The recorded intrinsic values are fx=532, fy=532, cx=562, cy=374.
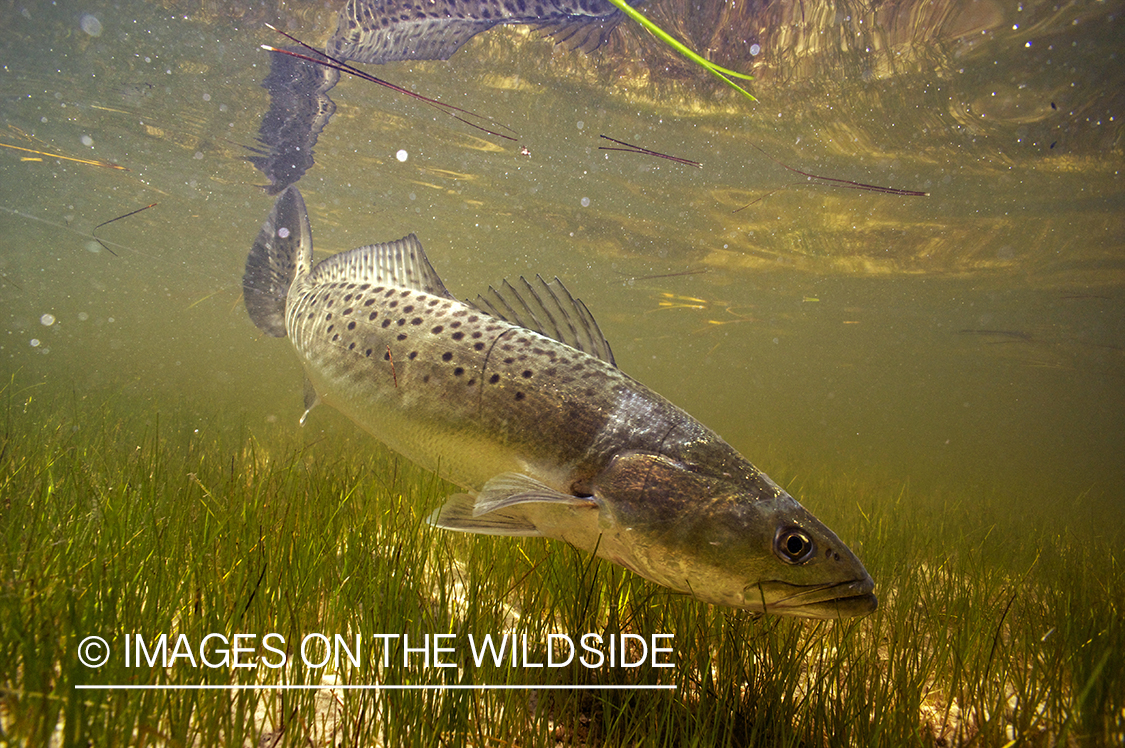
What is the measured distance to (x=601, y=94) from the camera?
12.8 meters

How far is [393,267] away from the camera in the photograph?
4.05 meters

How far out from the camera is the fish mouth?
204cm

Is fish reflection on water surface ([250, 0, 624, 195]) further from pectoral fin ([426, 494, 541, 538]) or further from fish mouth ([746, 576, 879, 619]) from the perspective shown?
fish mouth ([746, 576, 879, 619])

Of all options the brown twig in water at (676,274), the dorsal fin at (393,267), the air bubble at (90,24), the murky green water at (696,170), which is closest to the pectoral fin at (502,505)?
the dorsal fin at (393,267)

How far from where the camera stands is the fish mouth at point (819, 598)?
6.71 ft

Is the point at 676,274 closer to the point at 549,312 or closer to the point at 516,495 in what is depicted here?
the point at 549,312

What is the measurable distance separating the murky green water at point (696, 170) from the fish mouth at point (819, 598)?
8741 mm

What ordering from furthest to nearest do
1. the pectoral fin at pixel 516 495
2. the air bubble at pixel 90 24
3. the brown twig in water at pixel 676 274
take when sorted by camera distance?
the brown twig in water at pixel 676 274 < the air bubble at pixel 90 24 < the pectoral fin at pixel 516 495

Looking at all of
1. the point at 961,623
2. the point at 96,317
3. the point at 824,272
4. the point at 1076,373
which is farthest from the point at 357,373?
the point at 96,317

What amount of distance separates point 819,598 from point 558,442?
125 centimetres

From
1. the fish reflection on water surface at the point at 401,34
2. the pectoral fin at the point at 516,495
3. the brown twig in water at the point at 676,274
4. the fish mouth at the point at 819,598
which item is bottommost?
the brown twig in water at the point at 676,274

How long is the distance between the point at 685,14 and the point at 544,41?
2994 millimetres

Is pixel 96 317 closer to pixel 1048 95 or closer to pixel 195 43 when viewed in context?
pixel 195 43

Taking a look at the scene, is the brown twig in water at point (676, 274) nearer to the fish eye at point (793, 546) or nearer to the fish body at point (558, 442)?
the fish body at point (558, 442)
